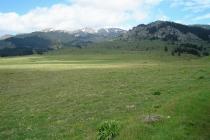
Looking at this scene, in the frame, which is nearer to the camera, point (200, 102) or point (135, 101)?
point (200, 102)

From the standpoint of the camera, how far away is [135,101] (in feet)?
119

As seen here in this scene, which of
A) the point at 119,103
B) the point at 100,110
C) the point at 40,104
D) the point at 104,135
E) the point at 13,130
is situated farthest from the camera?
the point at 40,104

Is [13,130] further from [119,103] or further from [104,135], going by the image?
[119,103]

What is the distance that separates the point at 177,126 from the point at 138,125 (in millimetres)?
2208

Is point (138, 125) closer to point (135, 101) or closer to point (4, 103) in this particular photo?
point (135, 101)

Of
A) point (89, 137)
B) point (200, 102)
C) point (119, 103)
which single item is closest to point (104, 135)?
point (89, 137)

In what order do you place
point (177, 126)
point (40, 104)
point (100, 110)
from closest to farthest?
1. point (177, 126)
2. point (100, 110)
3. point (40, 104)

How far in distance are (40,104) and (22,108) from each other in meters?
2.66

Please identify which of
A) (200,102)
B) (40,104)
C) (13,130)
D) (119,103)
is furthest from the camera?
(40,104)

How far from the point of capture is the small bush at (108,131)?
62.8ft

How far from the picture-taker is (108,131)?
19609 millimetres

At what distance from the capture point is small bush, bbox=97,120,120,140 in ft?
62.8

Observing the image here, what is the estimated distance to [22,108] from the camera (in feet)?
120

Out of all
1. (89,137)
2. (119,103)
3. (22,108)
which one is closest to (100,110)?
(119,103)
